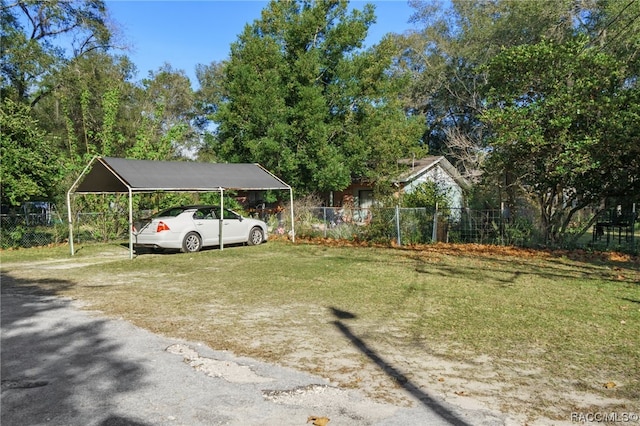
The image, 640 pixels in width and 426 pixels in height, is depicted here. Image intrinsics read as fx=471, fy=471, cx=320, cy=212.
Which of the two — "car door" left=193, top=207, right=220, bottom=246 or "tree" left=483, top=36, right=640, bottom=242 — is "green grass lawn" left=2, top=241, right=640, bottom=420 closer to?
"car door" left=193, top=207, right=220, bottom=246

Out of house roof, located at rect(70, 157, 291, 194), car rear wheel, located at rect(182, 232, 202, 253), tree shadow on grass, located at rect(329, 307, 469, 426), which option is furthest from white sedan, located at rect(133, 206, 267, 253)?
tree shadow on grass, located at rect(329, 307, 469, 426)

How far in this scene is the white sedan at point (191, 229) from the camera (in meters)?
13.7

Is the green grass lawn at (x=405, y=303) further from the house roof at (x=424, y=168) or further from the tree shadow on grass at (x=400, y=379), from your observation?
the house roof at (x=424, y=168)

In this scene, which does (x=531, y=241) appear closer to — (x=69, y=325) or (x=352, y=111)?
(x=352, y=111)

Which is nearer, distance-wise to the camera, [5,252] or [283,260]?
[283,260]

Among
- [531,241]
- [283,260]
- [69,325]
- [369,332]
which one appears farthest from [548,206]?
[69,325]

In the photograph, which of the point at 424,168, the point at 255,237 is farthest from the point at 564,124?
the point at 424,168

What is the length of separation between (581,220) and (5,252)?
19.9 metres

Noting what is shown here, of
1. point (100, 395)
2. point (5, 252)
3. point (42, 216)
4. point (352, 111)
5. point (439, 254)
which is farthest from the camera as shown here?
point (352, 111)

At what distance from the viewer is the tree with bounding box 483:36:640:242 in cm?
1274

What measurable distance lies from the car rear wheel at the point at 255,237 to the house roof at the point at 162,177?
152 cm

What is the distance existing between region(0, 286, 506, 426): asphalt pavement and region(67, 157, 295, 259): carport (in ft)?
26.9

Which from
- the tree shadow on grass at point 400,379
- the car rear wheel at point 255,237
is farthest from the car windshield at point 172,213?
the tree shadow on grass at point 400,379

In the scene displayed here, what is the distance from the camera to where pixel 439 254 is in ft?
42.8
